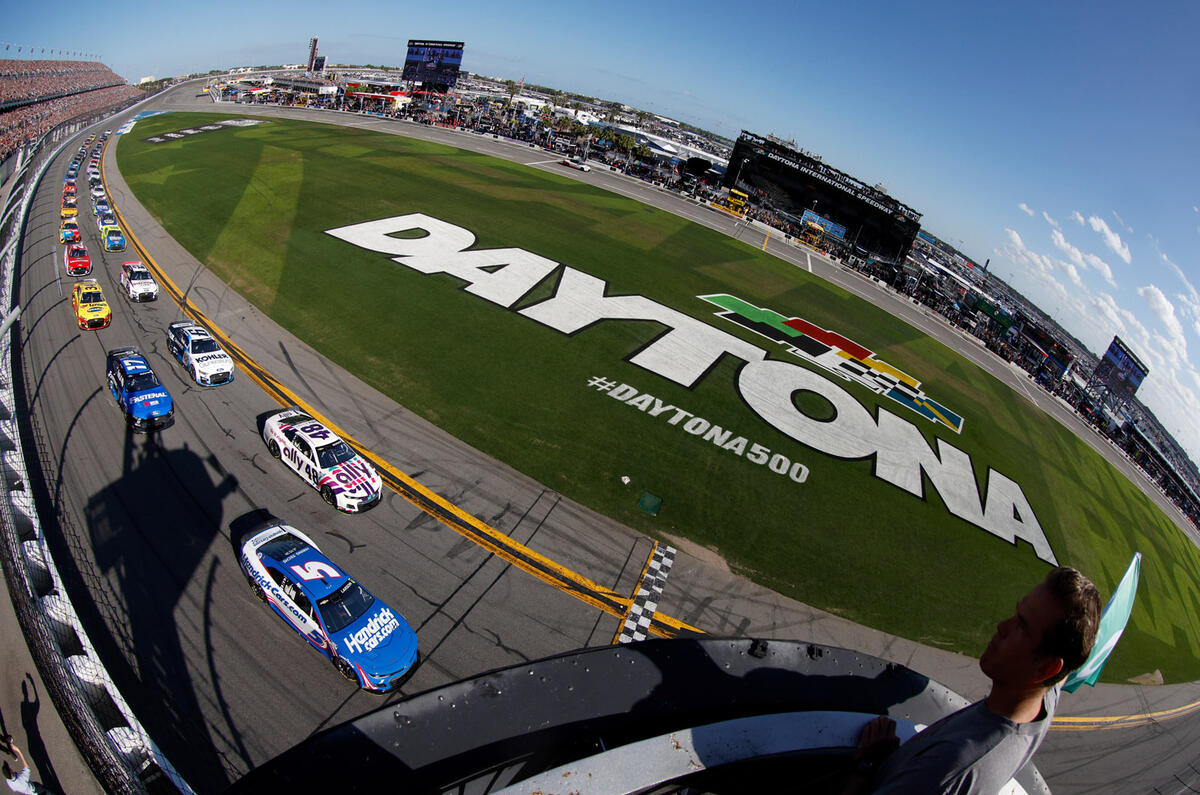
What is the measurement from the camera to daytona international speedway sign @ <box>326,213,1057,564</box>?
81.5ft

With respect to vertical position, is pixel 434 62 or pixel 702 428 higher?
pixel 434 62

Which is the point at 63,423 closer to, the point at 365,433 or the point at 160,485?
the point at 160,485

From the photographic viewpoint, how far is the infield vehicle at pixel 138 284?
86.9 ft

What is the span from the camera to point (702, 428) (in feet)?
77.8

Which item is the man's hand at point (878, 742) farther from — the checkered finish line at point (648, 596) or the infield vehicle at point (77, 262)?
the infield vehicle at point (77, 262)

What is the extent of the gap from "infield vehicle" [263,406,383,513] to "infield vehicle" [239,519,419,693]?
2.69 meters

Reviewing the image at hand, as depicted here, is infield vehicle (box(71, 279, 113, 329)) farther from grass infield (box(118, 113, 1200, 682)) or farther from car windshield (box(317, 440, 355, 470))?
car windshield (box(317, 440, 355, 470))

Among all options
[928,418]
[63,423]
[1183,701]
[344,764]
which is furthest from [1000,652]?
[928,418]

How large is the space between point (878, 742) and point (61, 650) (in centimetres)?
1590

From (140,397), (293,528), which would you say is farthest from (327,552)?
(140,397)

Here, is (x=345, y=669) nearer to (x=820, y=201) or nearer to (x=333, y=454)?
(x=333, y=454)

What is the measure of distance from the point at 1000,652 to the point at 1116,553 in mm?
34540

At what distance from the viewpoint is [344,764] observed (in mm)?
3475

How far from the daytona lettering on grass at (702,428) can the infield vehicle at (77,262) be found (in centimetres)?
2962
